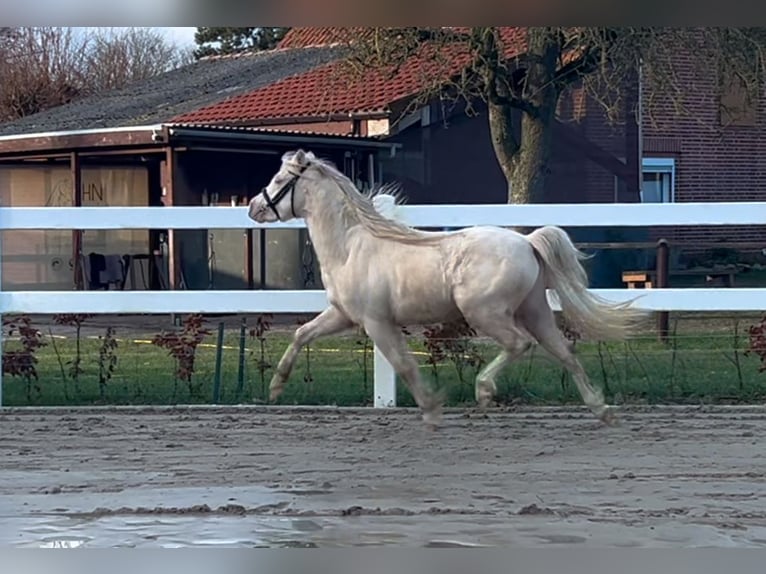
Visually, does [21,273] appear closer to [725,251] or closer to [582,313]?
[725,251]

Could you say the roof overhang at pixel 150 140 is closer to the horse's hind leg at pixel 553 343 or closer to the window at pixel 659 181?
the window at pixel 659 181

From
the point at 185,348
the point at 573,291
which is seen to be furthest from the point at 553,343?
the point at 185,348

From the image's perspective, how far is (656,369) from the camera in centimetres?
1002

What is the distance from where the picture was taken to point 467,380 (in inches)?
374

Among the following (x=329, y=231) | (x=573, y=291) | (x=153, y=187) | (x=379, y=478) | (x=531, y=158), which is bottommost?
(x=379, y=478)

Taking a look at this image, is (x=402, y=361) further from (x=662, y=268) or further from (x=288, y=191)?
(x=662, y=268)

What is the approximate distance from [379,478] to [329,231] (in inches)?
78.1

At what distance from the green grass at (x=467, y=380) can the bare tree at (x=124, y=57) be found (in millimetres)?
35509

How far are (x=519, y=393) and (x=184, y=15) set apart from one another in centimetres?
501

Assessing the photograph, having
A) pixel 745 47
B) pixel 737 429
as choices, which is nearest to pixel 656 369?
pixel 737 429

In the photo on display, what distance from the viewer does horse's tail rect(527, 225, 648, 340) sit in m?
7.84

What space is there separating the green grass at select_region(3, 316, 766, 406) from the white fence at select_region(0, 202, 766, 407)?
1.97 feet

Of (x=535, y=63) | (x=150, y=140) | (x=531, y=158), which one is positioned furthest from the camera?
(x=531, y=158)

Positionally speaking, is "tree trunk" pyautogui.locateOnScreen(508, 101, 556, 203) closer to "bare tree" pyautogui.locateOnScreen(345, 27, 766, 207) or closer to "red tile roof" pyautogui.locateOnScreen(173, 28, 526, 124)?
"bare tree" pyautogui.locateOnScreen(345, 27, 766, 207)
